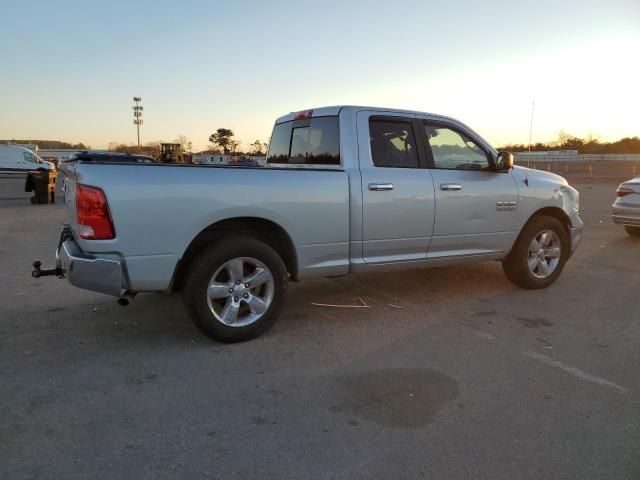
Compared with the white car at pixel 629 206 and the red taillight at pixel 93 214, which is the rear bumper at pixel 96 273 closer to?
A: the red taillight at pixel 93 214

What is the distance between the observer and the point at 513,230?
18.8ft

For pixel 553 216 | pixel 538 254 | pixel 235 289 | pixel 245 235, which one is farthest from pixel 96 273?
pixel 553 216

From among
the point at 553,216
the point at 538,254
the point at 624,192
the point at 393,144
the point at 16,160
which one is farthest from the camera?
the point at 16,160

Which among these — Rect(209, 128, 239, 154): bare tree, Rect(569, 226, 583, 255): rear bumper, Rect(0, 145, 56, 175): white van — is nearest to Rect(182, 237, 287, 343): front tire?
Rect(569, 226, 583, 255): rear bumper

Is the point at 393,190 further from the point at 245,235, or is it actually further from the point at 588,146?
the point at 588,146

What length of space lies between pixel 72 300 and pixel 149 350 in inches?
73.8

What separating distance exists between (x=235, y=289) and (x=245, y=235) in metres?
0.49

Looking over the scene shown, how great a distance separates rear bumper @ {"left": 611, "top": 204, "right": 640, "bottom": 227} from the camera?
9164 mm

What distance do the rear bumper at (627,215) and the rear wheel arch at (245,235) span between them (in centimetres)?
752

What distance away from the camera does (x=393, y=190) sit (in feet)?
15.9

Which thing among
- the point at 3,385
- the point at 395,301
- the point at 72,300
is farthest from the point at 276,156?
the point at 3,385

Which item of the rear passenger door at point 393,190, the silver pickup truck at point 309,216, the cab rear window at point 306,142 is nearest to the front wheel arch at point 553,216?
the silver pickup truck at point 309,216

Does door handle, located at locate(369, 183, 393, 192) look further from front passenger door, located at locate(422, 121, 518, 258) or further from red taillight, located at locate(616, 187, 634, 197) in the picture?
red taillight, located at locate(616, 187, 634, 197)

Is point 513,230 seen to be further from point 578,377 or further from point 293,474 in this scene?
point 293,474
